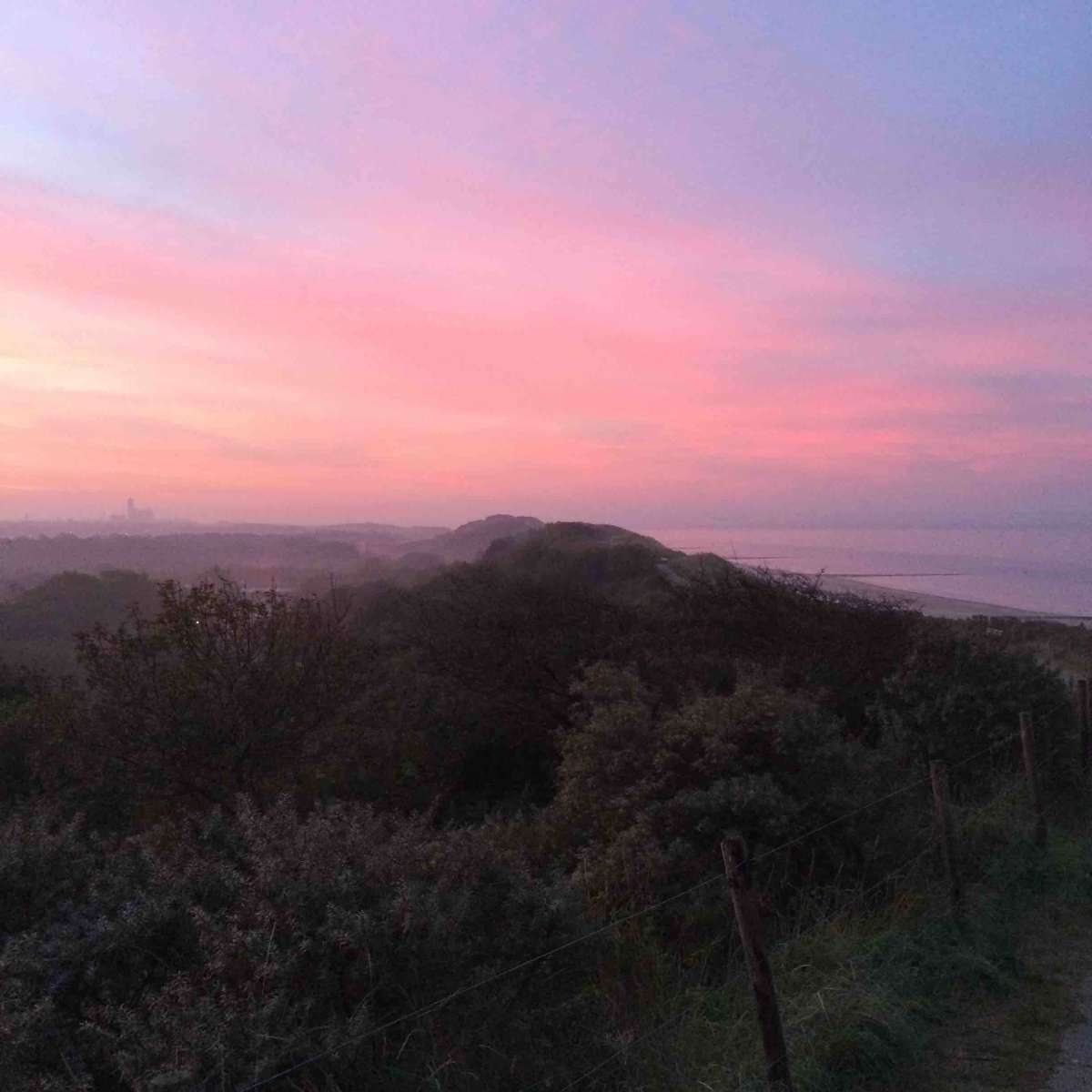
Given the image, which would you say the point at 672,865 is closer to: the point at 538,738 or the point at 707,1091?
the point at 707,1091

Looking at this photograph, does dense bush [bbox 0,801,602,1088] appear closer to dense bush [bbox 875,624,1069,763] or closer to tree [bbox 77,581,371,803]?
tree [bbox 77,581,371,803]

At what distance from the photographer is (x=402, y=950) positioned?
16.1 ft

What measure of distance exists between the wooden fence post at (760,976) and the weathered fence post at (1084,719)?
8.74 meters

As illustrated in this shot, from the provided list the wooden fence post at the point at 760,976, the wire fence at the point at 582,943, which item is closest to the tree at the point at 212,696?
the wire fence at the point at 582,943

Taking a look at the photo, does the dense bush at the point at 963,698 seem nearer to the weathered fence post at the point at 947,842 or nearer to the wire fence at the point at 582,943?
the wire fence at the point at 582,943

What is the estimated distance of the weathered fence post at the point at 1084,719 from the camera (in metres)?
12.4

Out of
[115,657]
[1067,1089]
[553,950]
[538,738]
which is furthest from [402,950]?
[538,738]

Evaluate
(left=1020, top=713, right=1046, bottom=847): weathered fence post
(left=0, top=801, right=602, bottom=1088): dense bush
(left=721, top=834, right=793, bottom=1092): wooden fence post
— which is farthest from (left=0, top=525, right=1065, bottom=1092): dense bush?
(left=1020, top=713, right=1046, bottom=847): weathered fence post

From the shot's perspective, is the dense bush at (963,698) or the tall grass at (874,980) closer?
the tall grass at (874,980)

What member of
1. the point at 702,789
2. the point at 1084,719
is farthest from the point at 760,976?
the point at 1084,719

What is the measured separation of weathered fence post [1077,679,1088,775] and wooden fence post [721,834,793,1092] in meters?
8.74

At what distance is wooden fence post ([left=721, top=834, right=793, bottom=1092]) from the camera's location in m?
4.96

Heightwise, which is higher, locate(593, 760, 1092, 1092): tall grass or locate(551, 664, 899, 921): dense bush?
locate(551, 664, 899, 921): dense bush

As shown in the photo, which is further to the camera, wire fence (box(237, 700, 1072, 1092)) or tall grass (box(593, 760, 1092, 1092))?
tall grass (box(593, 760, 1092, 1092))
